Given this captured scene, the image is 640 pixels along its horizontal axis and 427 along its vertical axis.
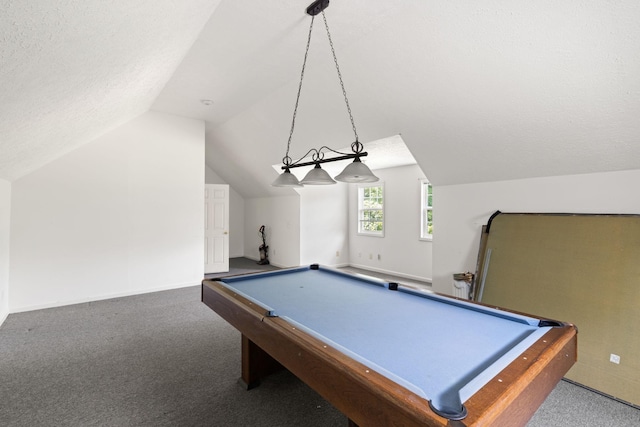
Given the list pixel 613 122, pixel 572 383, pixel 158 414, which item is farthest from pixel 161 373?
pixel 613 122

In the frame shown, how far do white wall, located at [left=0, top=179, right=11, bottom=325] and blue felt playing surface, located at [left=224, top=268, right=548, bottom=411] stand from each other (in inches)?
126

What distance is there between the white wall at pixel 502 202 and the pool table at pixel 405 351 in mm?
1784

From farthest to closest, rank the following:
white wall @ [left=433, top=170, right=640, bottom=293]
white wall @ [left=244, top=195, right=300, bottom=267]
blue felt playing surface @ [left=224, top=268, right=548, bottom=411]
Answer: white wall @ [left=244, top=195, right=300, bottom=267] → white wall @ [left=433, top=170, right=640, bottom=293] → blue felt playing surface @ [left=224, top=268, right=548, bottom=411]

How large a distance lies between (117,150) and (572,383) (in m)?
5.99

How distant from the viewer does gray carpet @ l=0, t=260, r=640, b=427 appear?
1.94m

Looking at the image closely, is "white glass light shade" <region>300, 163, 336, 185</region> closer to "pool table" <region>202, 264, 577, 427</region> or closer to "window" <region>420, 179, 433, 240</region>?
"pool table" <region>202, 264, 577, 427</region>

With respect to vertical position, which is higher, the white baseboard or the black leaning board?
the black leaning board

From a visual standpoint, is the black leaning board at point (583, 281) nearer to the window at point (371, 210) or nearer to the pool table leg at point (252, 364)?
the pool table leg at point (252, 364)

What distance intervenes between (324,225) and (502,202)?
402 cm

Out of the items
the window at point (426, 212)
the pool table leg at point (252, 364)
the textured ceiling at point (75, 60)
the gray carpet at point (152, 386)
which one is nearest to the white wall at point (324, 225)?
the window at point (426, 212)

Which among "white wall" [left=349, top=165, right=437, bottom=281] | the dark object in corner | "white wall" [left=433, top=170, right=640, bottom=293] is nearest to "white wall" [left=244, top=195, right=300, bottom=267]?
the dark object in corner

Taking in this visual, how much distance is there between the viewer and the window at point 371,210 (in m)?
6.56

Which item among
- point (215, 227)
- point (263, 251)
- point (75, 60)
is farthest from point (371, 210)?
point (75, 60)

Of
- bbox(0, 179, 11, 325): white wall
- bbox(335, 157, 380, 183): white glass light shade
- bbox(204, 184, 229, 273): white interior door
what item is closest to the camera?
bbox(335, 157, 380, 183): white glass light shade
